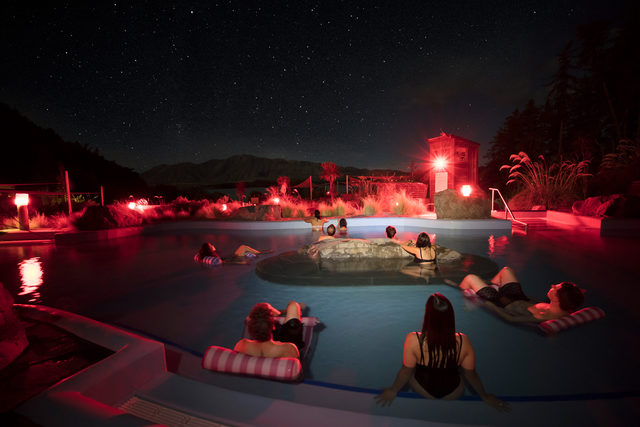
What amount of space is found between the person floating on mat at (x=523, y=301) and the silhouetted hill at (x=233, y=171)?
6725cm

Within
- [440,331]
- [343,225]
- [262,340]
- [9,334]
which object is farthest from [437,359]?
[343,225]

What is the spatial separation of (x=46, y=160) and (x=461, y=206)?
28714 mm

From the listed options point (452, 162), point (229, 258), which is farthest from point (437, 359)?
point (452, 162)

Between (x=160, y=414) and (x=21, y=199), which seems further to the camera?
(x=21, y=199)

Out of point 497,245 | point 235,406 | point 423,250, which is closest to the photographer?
point 235,406

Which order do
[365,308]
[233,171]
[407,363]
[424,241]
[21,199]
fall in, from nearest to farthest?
[407,363], [365,308], [424,241], [21,199], [233,171]

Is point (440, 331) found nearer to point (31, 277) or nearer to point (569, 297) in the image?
point (569, 297)

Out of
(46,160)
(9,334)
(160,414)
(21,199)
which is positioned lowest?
(160,414)

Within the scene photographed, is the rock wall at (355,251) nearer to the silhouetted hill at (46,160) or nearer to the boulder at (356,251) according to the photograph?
the boulder at (356,251)

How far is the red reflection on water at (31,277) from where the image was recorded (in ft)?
16.5

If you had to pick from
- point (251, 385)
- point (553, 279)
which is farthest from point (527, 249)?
point (251, 385)

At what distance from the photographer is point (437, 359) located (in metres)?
2.06

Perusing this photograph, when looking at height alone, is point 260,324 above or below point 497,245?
above

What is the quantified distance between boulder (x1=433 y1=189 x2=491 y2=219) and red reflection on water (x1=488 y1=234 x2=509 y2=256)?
214cm
